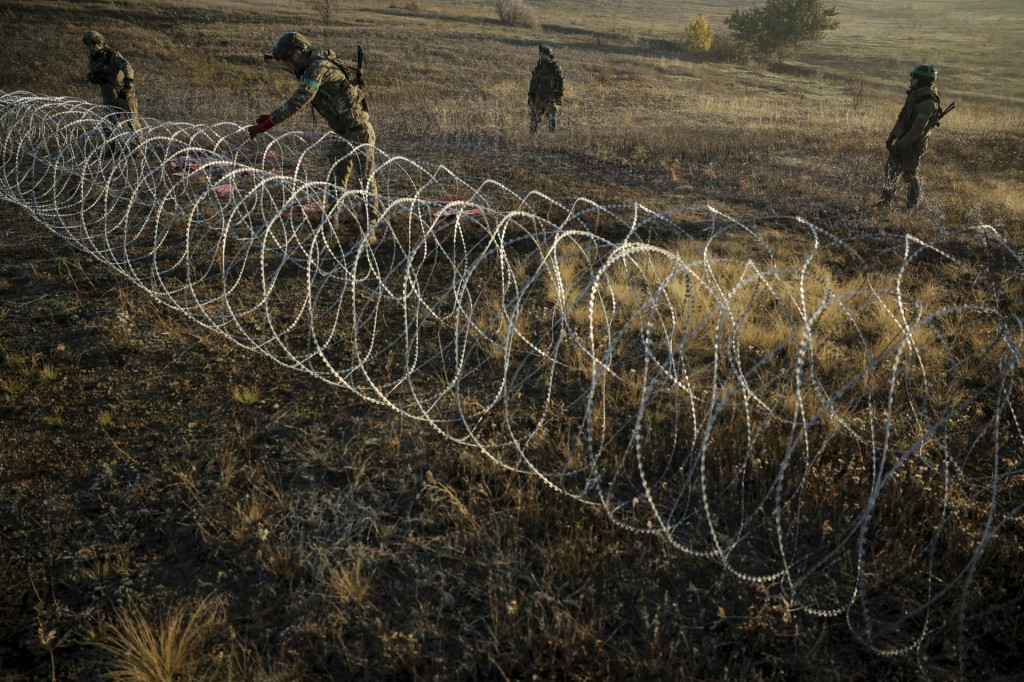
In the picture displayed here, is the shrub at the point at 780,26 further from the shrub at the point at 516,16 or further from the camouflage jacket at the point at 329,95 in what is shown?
the camouflage jacket at the point at 329,95

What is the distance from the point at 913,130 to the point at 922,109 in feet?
1.03

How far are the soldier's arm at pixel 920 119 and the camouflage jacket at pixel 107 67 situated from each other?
1321cm

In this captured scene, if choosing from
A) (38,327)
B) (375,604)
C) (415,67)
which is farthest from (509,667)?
(415,67)

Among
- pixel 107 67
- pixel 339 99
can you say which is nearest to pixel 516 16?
pixel 107 67

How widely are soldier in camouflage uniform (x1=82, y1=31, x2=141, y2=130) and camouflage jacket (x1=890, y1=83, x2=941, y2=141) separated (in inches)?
510

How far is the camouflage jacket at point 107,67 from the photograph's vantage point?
33.0 ft

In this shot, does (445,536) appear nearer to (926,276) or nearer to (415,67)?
(926,276)

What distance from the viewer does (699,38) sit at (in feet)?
124

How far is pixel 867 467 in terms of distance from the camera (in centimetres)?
Answer: 408

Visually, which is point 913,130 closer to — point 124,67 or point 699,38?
point 124,67

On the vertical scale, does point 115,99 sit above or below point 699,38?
below

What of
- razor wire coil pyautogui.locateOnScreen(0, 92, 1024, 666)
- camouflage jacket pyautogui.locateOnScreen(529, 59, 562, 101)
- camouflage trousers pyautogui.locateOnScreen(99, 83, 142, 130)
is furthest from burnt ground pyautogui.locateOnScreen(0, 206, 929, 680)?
camouflage jacket pyautogui.locateOnScreen(529, 59, 562, 101)

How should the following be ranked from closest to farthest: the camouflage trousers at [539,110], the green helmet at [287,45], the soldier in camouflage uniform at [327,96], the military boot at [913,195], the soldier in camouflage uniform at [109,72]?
the soldier in camouflage uniform at [327,96], the green helmet at [287,45], the military boot at [913,195], the soldier in camouflage uniform at [109,72], the camouflage trousers at [539,110]

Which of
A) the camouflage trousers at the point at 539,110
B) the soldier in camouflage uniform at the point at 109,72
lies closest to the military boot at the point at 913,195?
the camouflage trousers at the point at 539,110
